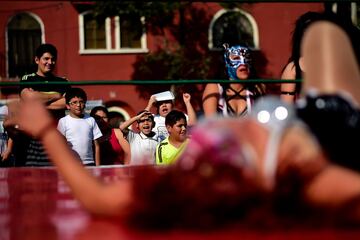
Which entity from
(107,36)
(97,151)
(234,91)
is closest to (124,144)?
(97,151)

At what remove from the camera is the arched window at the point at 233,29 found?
15188 mm

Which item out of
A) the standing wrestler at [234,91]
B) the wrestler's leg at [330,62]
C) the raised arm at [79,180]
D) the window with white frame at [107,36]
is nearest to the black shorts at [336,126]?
the wrestler's leg at [330,62]

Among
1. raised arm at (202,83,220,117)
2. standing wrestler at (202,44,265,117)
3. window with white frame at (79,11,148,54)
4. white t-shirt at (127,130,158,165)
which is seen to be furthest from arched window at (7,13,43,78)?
raised arm at (202,83,220,117)

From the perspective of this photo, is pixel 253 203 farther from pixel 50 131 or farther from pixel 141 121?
pixel 141 121

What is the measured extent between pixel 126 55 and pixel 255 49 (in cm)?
286

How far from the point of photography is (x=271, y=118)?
1472 millimetres

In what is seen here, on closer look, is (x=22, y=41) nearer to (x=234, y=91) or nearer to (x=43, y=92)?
(x=43, y=92)

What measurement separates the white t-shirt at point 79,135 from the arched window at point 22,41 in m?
11.4

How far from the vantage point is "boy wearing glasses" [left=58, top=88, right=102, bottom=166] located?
394 cm

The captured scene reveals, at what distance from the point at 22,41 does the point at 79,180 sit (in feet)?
46.5

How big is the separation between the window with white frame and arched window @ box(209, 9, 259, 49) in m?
1.57

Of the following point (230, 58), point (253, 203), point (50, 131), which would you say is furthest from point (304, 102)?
point (230, 58)

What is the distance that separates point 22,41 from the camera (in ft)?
49.5

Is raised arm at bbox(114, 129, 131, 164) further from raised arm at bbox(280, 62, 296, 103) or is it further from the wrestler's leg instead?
the wrestler's leg
